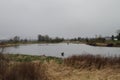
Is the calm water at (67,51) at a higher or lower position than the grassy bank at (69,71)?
lower

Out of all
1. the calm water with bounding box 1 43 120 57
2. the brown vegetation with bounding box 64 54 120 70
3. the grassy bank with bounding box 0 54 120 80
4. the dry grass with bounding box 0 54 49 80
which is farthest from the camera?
the calm water with bounding box 1 43 120 57

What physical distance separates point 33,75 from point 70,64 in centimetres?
550

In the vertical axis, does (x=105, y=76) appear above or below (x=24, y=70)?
below

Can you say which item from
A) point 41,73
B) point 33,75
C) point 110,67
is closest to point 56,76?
point 41,73

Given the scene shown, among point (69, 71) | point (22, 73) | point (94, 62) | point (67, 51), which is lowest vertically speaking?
point (67, 51)

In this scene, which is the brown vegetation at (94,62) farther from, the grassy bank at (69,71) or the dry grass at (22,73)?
the dry grass at (22,73)

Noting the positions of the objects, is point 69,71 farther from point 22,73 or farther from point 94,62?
point 22,73

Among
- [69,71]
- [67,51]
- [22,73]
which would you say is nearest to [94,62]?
[69,71]

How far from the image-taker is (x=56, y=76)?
9953 mm

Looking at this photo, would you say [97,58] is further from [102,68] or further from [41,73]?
[41,73]

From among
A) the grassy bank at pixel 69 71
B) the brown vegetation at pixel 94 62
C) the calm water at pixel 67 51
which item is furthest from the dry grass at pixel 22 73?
the calm water at pixel 67 51

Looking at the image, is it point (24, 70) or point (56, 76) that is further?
point (56, 76)

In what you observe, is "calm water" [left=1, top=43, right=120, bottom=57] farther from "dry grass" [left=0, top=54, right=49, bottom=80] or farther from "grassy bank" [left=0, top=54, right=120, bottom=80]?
"dry grass" [left=0, top=54, right=49, bottom=80]

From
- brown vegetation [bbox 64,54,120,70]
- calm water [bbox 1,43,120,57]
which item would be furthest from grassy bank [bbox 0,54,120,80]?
calm water [bbox 1,43,120,57]
